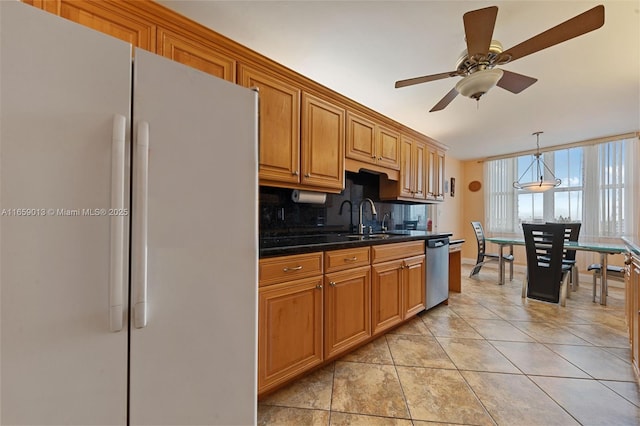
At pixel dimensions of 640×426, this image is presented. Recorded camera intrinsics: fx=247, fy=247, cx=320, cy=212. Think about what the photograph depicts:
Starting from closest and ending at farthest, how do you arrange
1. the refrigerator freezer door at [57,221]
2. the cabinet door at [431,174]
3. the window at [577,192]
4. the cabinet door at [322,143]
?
the refrigerator freezer door at [57,221] → the cabinet door at [322,143] → the cabinet door at [431,174] → the window at [577,192]

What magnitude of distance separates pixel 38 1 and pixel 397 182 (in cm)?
285

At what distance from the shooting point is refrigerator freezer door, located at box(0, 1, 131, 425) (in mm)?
625

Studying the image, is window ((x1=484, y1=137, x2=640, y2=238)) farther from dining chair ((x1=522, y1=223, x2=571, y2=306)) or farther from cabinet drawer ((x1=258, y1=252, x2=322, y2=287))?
cabinet drawer ((x1=258, y1=252, x2=322, y2=287))

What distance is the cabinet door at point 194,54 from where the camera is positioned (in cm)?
133

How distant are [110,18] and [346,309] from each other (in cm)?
213

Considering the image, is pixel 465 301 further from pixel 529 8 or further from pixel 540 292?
pixel 529 8

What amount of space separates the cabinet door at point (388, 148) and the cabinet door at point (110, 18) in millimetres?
1997

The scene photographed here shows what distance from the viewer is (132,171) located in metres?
0.76

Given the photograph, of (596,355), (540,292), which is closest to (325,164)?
(596,355)

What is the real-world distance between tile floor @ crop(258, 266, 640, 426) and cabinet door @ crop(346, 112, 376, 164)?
1709 mm

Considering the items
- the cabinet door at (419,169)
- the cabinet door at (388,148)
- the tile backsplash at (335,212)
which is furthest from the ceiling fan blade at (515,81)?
the tile backsplash at (335,212)

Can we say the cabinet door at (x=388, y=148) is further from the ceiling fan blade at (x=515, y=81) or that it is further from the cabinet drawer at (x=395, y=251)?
the ceiling fan blade at (x=515, y=81)

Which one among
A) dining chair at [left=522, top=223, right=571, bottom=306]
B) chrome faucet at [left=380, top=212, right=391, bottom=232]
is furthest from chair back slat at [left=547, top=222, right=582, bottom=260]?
chrome faucet at [left=380, top=212, right=391, bottom=232]

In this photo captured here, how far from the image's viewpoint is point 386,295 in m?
2.13
